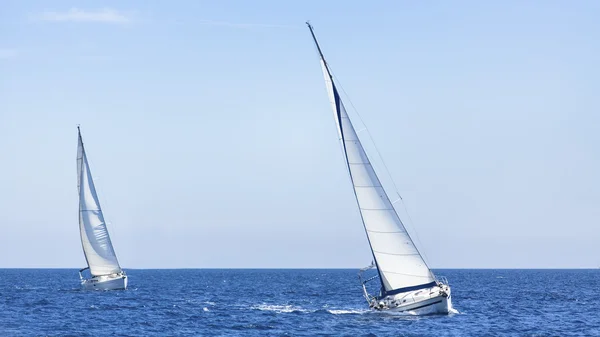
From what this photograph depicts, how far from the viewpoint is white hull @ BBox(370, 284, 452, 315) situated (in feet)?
184

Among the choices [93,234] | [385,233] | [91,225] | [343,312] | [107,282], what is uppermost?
[91,225]

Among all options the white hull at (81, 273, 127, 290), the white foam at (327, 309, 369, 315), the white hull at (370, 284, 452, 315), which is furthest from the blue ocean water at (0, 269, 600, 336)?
the white hull at (81, 273, 127, 290)

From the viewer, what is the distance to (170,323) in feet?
202

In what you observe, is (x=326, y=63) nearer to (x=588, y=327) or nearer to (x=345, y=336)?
(x=345, y=336)

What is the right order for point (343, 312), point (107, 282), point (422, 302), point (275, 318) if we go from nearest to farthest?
point (422, 302)
point (275, 318)
point (343, 312)
point (107, 282)

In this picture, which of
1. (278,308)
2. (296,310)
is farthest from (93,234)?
(296,310)

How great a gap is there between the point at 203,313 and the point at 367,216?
20.0m

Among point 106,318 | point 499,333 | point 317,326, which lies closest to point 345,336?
point 317,326

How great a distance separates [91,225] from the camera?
98062 millimetres

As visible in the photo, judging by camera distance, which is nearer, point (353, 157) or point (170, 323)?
point (353, 157)

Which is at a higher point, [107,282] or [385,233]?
[385,233]

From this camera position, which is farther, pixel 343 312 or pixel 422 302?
pixel 343 312

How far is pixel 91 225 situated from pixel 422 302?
5316 cm

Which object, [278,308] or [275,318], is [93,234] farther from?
[275,318]
